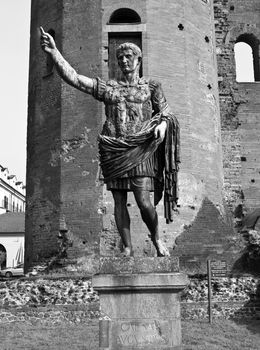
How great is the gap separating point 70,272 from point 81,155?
3.64 m

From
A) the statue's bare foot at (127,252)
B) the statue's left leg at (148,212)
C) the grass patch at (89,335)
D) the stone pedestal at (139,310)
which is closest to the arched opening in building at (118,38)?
the grass patch at (89,335)

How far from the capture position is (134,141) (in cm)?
427

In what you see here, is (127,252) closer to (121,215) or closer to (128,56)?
(121,215)

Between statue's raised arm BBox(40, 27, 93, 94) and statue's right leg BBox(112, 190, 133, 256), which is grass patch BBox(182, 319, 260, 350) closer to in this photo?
statue's right leg BBox(112, 190, 133, 256)

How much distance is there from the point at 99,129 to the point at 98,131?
0.23 feet

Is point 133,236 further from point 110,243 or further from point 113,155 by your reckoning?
point 113,155

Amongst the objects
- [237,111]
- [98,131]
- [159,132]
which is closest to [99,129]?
[98,131]

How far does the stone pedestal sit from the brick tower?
10.2 m

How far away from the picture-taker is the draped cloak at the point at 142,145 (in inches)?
168

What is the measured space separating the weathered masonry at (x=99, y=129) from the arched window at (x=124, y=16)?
4 cm

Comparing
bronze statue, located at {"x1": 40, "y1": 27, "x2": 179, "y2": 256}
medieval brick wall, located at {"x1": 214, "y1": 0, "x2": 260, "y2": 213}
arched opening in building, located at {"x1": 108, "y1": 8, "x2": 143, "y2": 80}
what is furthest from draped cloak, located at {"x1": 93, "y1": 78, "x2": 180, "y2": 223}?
medieval brick wall, located at {"x1": 214, "y1": 0, "x2": 260, "y2": 213}

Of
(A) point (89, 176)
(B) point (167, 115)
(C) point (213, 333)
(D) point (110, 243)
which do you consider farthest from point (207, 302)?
(B) point (167, 115)

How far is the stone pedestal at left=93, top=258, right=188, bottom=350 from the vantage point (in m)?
3.88

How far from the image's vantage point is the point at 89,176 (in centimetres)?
1488
